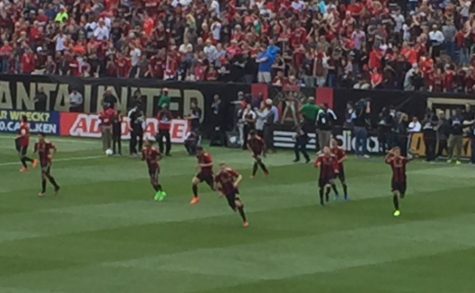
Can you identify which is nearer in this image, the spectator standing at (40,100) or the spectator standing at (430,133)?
the spectator standing at (430,133)

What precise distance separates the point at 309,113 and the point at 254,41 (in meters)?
5.82

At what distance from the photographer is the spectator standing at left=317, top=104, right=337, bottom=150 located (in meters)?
51.8

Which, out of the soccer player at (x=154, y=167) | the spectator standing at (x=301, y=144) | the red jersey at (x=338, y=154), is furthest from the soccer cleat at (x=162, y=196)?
the spectator standing at (x=301, y=144)

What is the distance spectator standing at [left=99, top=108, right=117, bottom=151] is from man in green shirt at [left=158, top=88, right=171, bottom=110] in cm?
230

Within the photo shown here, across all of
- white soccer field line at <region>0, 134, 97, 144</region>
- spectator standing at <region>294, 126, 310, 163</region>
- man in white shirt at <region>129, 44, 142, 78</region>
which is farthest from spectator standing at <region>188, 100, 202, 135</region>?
spectator standing at <region>294, 126, 310, 163</region>

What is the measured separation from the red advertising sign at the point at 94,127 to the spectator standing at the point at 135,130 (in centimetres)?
265

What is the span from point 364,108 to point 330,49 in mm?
3276

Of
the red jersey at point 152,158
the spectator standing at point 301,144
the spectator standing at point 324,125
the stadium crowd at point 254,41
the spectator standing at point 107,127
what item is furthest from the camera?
the spectator standing at point 107,127

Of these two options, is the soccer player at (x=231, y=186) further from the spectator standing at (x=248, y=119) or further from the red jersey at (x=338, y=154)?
the spectator standing at (x=248, y=119)

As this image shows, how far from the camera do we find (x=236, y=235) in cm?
3372

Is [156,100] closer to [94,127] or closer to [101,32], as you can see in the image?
[94,127]

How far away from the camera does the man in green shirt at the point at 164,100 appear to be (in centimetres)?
5646

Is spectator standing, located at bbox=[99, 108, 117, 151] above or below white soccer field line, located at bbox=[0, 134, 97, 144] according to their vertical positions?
above

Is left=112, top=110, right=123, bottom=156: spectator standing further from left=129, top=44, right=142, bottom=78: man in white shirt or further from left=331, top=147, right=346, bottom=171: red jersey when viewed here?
left=331, top=147, right=346, bottom=171: red jersey
